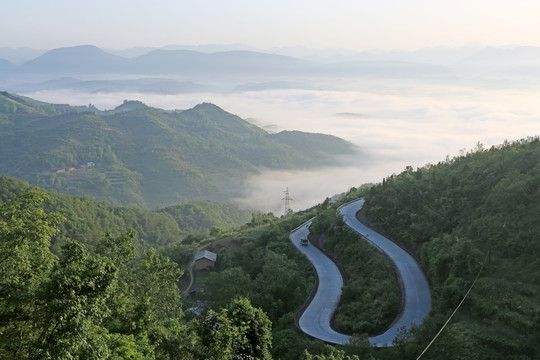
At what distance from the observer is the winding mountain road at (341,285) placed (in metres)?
24.8

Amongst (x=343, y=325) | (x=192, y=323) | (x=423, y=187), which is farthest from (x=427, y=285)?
(x=192, y=323)

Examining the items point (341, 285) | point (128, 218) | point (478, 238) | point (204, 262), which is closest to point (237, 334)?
point (341, 285)

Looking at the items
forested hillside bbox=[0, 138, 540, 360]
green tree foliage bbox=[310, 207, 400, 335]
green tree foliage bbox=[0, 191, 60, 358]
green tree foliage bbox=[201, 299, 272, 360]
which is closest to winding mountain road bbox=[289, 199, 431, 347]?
green tree foliage bbox=[310, 207, 400, 335]

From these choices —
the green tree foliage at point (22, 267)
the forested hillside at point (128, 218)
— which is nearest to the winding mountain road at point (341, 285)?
the green tree foliage at point (22, 267)

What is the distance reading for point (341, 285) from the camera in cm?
3266

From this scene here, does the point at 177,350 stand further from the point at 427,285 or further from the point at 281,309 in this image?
the point at 427,285

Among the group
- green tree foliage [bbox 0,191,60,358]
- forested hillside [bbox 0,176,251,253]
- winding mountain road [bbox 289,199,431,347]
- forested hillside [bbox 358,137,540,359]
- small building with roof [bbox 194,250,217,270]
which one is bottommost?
forested hillside [bbox 0,176,251,253]

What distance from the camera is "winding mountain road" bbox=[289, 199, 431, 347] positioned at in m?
24.8

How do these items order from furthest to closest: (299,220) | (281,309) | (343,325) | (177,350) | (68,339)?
1. (299,220)
2. (281,309)
3. (343,325)
4. (177,350)
5. (68,339)

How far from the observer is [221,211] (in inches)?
7205

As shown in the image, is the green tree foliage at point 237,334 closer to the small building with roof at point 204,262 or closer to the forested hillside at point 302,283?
the forested hillside at point 302,283

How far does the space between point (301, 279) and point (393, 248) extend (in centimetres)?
789

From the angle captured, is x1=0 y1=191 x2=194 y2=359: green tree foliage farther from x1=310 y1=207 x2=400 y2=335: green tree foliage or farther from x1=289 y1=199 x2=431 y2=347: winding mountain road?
x1=310 y1=207 x2=400 y2=335: green tree foliage

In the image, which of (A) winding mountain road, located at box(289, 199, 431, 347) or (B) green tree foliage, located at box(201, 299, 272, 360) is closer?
(B) green tree foliage, located at box(201, 299, 272, 360)
